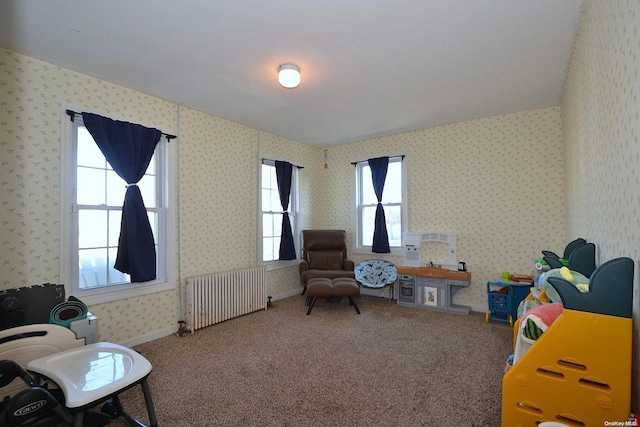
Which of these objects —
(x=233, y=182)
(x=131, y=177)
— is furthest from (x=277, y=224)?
(x=131, y=177)

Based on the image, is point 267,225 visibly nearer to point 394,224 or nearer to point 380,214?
point 380,214

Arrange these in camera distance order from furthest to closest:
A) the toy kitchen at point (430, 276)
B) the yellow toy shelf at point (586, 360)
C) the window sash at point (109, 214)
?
the toy kitchen at point (430, 276)
the window sash at point (109, 214)
the yellow toy shelf at point (586, 360)

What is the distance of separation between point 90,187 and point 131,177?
352 millimetres

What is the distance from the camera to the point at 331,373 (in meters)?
2.43

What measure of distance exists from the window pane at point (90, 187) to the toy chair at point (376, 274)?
127 inches

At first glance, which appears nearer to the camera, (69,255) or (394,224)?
(69,255)

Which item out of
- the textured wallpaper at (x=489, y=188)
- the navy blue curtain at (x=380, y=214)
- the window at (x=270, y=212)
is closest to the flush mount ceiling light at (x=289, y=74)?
the window at (x=270, y=212)

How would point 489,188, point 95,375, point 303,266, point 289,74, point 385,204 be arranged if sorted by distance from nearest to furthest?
point 95,375 → point 289,74 → point 489,188 → point 303,266 → point 385,204

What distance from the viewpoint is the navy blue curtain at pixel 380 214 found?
4721 mm

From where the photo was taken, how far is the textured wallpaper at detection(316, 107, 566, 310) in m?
3.65

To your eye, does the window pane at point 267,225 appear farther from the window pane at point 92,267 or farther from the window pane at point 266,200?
the window pane at point 92,267

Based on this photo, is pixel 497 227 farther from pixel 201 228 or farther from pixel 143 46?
pixel 143 46

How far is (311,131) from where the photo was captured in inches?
180

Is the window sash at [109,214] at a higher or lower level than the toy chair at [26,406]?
higher
